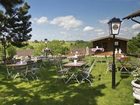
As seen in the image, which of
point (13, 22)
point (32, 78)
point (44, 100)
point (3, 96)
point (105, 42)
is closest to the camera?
point (44, 100)

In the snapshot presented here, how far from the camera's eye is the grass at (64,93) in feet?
28.6

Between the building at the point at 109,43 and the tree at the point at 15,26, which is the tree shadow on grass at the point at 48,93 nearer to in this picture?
the tree at the point at 15,26

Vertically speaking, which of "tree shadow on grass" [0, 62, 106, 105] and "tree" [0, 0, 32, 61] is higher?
"tree" [0, 0, 32, 61]

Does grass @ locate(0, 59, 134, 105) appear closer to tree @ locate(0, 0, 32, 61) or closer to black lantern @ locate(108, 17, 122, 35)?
black lantern @ locate(108, 17, 122, 35)

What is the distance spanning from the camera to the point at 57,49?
2906 centimetres

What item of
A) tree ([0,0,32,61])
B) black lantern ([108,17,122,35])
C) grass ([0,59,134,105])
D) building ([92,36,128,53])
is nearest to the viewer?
grass ([0,59,134,105])

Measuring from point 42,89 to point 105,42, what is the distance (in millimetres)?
27892

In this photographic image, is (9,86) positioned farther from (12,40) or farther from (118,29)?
(12,40)

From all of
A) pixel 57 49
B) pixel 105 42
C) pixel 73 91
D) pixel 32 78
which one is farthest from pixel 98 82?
pixel 105 42

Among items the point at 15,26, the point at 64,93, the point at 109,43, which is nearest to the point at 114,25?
the point at 64,93

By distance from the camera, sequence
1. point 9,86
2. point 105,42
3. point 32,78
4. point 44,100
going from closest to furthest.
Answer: point 44,100
point 9,86
point 32,78
point 105,42

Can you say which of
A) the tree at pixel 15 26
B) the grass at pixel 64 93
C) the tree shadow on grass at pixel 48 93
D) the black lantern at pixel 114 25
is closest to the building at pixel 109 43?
the tree at pixel 15 26

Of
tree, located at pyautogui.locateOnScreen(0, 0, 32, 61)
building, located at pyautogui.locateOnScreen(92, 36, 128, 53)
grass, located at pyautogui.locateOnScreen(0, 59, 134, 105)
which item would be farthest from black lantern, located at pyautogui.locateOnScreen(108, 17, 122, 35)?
building, located at pyautogui.locateOnScreen(92, 36, 128, 53)

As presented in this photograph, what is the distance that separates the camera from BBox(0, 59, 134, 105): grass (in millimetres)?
8727
